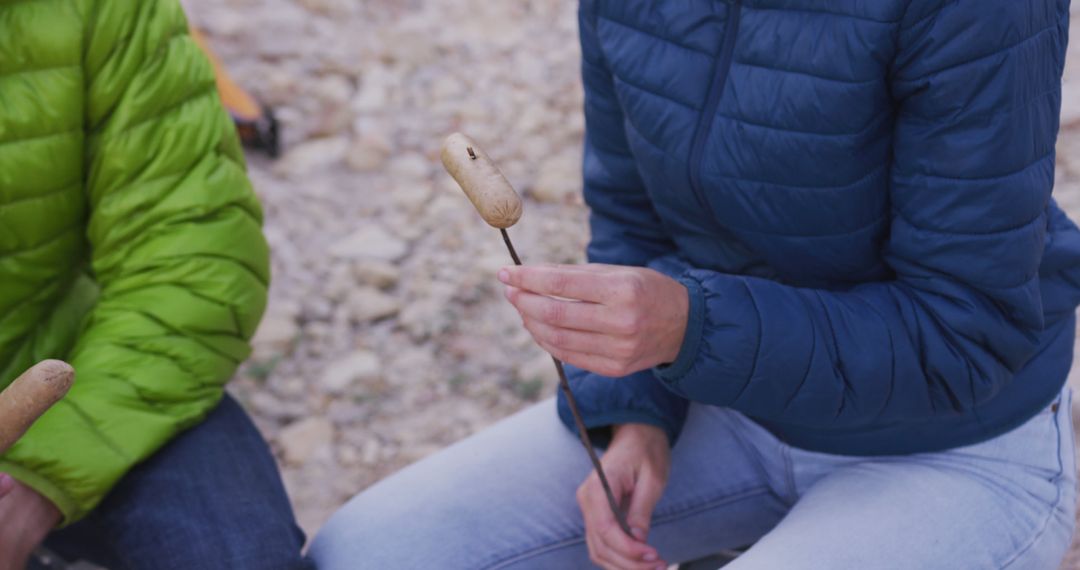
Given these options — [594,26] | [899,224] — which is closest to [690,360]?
[899,224]

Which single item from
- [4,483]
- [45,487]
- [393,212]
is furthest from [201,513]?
[393,212]

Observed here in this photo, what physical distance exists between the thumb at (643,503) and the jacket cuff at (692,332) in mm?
290

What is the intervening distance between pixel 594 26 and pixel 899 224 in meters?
0.48

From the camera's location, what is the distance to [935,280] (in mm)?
1316

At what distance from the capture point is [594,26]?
1.54m

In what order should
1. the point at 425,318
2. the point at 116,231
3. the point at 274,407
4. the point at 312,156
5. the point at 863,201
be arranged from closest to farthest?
the point at 863,201 < the point at 116,231 < the point at 274,407 < the point at 425,318 < the point at 312,156

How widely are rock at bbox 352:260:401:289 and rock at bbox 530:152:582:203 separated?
0.49m

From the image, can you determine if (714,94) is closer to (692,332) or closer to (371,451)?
(692,332)

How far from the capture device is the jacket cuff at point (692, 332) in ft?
4.13

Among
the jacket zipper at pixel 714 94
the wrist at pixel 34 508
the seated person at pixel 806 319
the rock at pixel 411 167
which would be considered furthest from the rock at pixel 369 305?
the jacket zipper at pixel 714 94

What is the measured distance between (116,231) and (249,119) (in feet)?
5.95

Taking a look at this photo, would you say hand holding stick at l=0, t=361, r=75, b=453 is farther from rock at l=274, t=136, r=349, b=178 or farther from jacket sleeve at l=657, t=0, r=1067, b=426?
rock at l=274, t=136, r=349, b=178

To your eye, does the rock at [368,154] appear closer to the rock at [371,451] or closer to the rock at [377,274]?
the rock at [377,274]

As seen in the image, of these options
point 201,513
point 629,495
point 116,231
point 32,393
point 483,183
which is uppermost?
point 483,183
